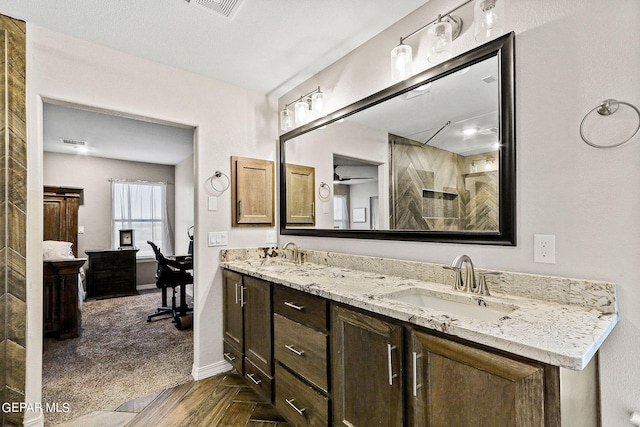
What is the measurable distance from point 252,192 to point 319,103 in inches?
39.0

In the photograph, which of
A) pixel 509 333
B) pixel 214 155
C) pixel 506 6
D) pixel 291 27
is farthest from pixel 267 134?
pixel 509 333

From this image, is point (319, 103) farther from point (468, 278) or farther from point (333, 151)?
point (468, 278)

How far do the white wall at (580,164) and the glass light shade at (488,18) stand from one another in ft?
0.18

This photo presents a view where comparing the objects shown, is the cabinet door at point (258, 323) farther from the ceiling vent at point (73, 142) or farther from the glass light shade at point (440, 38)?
the ceiling vent at point (73, 142)

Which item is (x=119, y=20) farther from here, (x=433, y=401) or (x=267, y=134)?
(x=433, y=401)

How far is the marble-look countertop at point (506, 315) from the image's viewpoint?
0.85 metres

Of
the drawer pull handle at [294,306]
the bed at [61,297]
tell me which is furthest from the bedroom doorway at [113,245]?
the drawer pull handle at [294,306]

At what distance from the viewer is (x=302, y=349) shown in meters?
1.69

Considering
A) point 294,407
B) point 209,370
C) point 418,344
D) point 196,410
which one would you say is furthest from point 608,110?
point 209,370

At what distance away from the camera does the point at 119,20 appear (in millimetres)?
1913

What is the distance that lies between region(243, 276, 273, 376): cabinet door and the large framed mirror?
0.69 meters

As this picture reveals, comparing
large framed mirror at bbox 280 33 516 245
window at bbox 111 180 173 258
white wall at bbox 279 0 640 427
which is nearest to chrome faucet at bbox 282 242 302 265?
large framed mirror at bbox 280 33 516 245

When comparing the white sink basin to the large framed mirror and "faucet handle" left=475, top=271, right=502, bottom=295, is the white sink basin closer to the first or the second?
"faucet handle" left=475, top=271, right=502, bottom=295

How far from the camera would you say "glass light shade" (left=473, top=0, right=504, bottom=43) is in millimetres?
1399
